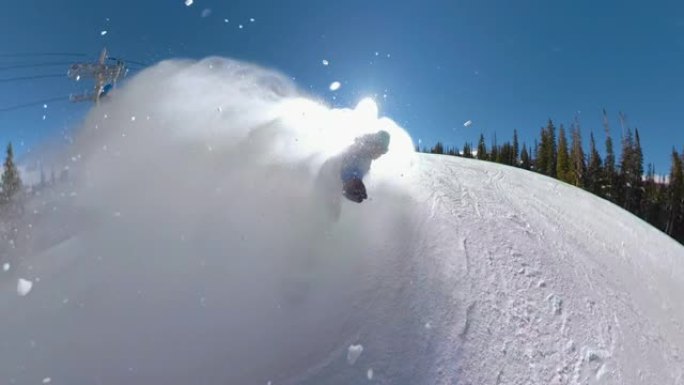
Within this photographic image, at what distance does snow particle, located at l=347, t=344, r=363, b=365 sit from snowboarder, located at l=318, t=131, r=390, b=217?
1.89 meters

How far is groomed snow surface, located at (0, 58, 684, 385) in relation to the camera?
13.0ft

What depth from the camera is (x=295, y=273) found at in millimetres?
4801

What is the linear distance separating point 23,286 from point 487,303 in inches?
211

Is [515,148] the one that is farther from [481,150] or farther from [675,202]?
[675,202]

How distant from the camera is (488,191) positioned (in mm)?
7461

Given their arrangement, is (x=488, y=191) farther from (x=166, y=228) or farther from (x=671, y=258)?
(x=166, y=228)

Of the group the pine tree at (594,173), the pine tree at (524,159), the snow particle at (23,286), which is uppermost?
the pine tree at (524,159)

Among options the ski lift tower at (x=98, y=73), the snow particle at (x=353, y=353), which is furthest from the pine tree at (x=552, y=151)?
the snow particle at (x=353, y=353)

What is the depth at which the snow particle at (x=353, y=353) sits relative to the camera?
3781mm

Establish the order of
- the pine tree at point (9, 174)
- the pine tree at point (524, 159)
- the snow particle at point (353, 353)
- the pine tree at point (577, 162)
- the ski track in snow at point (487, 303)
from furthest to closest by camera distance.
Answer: the pine tree at point (524, 159), the pine tree at point (577, 162), the pine tree at point (9, 174), the ski track in snow at point (487, 303), the snow particle at point (353, 353)

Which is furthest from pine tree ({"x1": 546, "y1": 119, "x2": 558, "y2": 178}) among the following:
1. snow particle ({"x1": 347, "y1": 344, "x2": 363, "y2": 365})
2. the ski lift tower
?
snow particle ({"x1": 347, "y1": 344, "x2": 363, "y2": 365})

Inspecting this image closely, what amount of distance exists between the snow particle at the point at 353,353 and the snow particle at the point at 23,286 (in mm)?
3977

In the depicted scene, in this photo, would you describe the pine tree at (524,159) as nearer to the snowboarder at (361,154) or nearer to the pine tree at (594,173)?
the pine tree at (594,173)

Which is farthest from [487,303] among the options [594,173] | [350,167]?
[594,173]
